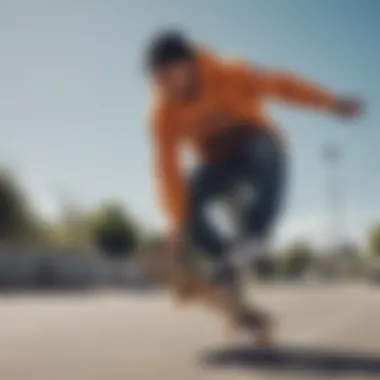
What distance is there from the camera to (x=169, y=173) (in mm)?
1893

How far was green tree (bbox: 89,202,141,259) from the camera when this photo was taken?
10.8 feet

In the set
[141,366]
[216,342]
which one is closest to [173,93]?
[141,366]

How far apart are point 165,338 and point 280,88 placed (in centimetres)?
100

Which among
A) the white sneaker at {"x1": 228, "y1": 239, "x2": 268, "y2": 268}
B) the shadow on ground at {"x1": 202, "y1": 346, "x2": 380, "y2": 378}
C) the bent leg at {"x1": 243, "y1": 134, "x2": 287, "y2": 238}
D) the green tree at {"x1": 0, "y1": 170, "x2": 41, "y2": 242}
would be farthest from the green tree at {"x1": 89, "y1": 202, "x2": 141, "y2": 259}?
the green tree at {"x1": 0, "y1": 170, "x2": 41, "y2": 242}

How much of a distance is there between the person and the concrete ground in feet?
1.06

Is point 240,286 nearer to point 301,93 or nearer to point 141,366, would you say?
point 141,366

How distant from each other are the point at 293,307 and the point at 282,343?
0.72 m

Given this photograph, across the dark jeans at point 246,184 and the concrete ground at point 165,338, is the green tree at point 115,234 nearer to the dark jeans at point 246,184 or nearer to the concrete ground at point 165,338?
the concrete ground at point 165,338

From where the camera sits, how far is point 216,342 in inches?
88.6

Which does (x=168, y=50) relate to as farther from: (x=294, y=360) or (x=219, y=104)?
(x=294, y=360)

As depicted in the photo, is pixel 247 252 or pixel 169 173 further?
pixel 169 173

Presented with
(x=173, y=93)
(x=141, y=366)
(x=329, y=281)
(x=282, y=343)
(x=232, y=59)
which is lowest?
(x=141, y=366)

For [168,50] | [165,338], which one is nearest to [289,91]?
[168,50]

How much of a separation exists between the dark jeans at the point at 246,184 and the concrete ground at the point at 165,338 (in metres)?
0.29
